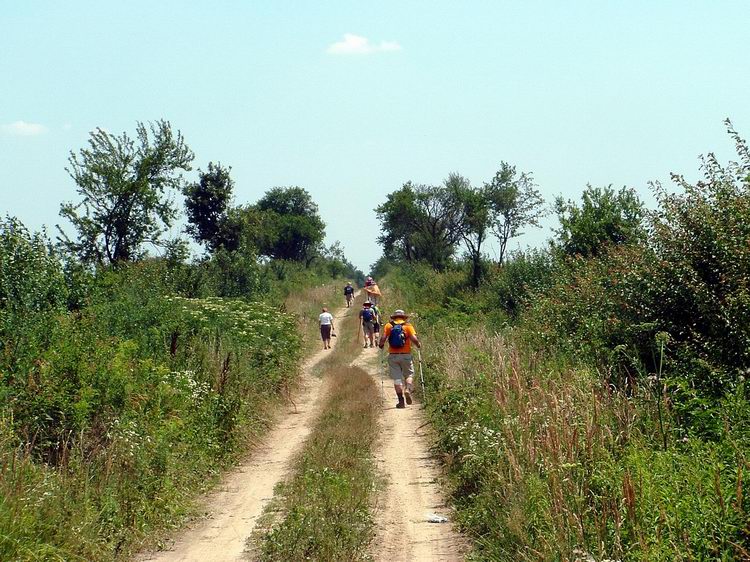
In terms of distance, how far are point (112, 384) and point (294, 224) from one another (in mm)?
67592

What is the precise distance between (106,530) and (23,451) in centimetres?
177

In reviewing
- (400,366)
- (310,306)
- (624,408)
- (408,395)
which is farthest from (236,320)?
(310,306)

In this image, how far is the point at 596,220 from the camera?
24.0 metres

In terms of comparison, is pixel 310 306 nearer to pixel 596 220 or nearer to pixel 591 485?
pixel 596 220

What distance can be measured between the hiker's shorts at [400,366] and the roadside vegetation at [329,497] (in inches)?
48.9

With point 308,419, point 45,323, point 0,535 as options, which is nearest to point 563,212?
point 308,419

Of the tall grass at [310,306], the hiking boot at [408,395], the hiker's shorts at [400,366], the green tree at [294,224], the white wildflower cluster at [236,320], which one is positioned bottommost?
the hiking boot at [408,395]

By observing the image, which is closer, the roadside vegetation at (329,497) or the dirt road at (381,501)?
the roadside vegetation at (329,497)

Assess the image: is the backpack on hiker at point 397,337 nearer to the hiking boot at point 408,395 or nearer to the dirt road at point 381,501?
the hiking boot at point 408,395

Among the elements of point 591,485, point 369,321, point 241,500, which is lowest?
point 241,500

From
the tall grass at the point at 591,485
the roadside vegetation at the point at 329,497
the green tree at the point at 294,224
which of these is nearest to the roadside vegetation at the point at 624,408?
the tall grass at the point at 591,485

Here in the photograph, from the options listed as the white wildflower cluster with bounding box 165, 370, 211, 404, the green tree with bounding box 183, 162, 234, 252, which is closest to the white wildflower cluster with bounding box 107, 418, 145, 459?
the white wildflower cluster with bounding box 165, 370, 211, 404

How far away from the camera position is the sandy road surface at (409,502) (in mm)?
7984

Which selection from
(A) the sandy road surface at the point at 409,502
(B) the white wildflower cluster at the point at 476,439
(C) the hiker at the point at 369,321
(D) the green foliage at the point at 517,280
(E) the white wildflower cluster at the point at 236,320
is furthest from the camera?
(C) the hiker at the point at 369,321
